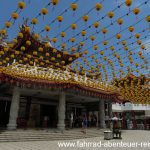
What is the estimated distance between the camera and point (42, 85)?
1498 cm

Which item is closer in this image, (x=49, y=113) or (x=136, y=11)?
(x=136, y=11)

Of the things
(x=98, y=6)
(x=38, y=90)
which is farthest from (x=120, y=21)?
(x=38, y=90)

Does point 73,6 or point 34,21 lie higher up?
point 73,6

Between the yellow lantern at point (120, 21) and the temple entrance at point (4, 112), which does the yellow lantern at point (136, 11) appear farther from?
the temple entrance at point (4, 112)

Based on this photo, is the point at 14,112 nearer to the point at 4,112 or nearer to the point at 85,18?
the point at 4,112

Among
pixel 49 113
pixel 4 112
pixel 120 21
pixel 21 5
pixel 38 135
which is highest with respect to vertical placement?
pixel 21 5

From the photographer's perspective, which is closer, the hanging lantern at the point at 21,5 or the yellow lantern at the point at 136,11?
the yellow lantern at the point at 136,11

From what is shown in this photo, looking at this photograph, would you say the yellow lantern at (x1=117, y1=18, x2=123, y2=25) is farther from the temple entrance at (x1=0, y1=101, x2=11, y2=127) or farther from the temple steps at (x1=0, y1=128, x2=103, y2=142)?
the temple entrance at (x1=0, y1=101, x2=11, y2=127)

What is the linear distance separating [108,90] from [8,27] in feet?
41.5

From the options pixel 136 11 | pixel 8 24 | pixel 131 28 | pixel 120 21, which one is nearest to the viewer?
pixel 136 11

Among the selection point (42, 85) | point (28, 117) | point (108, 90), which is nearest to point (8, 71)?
point (42, 85)

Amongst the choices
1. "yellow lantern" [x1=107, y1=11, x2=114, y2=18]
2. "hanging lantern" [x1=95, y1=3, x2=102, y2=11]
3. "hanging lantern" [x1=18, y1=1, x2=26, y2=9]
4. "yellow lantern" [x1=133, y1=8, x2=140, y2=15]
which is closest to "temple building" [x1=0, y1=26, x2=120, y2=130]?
"hanging lantern" [x1=18, y1=1, x2=26, y2=9]

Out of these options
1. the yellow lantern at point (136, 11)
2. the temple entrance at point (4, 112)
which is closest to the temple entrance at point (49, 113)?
the temple entrance at point (4, 112)

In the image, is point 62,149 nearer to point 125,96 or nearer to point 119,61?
point 119,61
